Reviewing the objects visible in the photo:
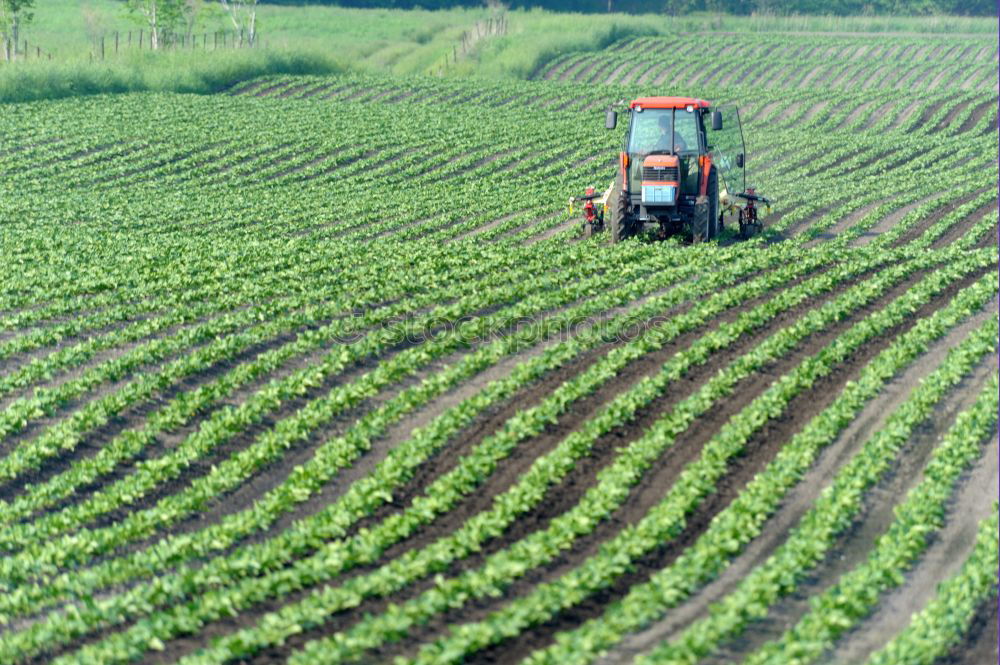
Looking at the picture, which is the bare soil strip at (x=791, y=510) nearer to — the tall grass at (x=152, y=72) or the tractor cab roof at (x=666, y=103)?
the tractor cab roof at (x=666, y=103)

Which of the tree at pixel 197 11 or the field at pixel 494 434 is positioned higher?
the tree at pixel 197 11

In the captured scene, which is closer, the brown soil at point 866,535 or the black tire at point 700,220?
the brown soil at point 866,535

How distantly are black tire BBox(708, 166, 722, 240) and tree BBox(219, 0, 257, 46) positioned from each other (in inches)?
2071

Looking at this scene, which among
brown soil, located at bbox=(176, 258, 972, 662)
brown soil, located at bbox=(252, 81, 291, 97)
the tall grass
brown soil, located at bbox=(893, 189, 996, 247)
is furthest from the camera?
brown soil, located at bbox=(252, 81, 291, 97)

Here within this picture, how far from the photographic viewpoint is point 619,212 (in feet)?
70.0

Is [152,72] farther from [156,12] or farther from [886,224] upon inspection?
[886,224]

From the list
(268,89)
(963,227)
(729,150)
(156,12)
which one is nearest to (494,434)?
(729,150)

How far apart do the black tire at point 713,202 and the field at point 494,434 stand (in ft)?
3.58

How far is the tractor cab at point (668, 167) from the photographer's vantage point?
2081 centimetres

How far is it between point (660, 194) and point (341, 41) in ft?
184

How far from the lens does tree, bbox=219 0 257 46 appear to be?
2707 inches

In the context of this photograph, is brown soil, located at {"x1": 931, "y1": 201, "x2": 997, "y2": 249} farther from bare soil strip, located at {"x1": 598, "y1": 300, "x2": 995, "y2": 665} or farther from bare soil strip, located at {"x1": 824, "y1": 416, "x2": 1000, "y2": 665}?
bare soil strip, located at {"x1": 824, "y1": 416, "x2": 1000, "y2": 665}

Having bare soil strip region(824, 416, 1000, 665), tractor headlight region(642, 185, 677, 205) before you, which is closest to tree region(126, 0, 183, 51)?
tractor headlight region(642, 185, 677, 205)

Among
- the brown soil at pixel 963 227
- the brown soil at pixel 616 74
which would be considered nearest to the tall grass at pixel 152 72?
the brown soil at pixel 616 74
